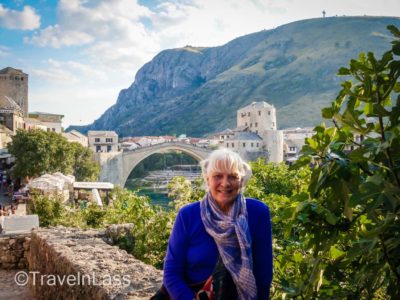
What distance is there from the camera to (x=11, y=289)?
525cm

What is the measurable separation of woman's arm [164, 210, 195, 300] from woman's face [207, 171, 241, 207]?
A: 0.69 ft

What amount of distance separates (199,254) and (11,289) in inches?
176

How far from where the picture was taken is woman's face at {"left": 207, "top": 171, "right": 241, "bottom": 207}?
74.7 inches

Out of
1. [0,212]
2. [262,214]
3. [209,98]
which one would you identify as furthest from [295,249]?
[209,98]

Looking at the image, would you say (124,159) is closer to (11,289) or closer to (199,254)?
(11,289)

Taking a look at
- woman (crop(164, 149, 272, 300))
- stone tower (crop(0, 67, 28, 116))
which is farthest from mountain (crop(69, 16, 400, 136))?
woman (crop(164, 149, 272, 300))

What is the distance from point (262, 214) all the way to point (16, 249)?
557 centimetres

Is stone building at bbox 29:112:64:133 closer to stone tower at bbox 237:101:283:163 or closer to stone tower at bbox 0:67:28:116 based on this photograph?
stone tower at bbox 0:67:28:116

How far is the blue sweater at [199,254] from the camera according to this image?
1.85 metres

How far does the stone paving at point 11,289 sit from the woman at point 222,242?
3.66 m

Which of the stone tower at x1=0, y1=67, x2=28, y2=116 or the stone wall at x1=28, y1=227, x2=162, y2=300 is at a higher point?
the stone tower at x1=0, y1=67, x2=28, y2=116

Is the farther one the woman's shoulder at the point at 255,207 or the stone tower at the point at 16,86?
the stone tower at the point at 16,86

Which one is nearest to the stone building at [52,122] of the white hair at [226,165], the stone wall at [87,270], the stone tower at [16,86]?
the stone tower at [16,86]

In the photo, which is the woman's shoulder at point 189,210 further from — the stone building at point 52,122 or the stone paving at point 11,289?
the stone building at point 52,122
